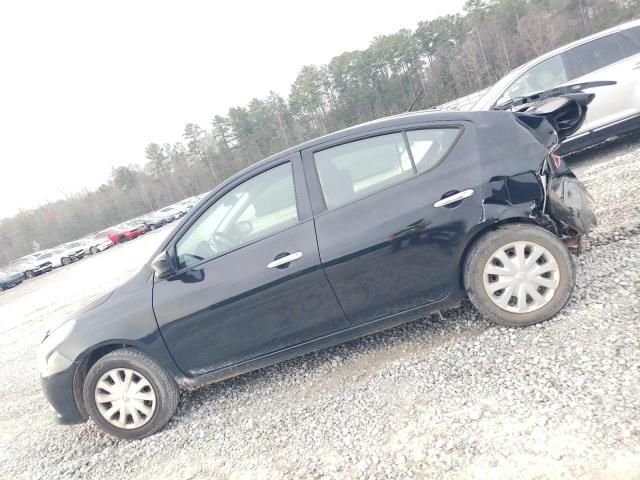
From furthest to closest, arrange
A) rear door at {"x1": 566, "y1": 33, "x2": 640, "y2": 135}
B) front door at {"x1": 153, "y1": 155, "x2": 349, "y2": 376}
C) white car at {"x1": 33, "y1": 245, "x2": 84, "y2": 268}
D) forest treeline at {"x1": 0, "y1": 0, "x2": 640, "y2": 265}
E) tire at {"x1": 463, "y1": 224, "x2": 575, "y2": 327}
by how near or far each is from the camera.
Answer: forest treeline at {"x1": 0, "y1": 0, "x2": 640, "y2": 265} < white car at {"x1": 33, "y1": 245, "x2": 84, "y2": 268} < rear door at {"x1": 566, "y1": 33, "x2": 640, "y2": 135} < front door at {"x1": 153, "y1": 155, "x2": 349, "y2": 376} < tire at {"x1": 463, "y1": 224, "x2": 575, "y2": 327}

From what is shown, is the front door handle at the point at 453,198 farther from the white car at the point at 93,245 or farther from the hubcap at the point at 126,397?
the white car at the point at 93,245

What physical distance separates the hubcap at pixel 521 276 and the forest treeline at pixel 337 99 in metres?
55.3

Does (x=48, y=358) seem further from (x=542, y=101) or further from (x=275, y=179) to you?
(x=542, y=101)

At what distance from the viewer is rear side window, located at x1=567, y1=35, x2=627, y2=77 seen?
20.0 feet

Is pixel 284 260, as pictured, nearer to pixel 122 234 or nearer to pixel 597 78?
pixel 597 78

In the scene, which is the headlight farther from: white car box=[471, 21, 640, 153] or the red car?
the red car

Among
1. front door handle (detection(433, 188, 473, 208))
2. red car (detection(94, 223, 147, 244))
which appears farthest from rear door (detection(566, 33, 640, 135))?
red car (detection(94, 223, 147, 244))

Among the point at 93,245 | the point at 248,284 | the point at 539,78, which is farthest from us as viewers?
the point at 93,245

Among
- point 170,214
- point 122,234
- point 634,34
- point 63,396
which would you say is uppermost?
point 634,34

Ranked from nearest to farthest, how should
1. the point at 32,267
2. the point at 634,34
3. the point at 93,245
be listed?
the point at 634,34, the point at 32,267, the point at 93,245

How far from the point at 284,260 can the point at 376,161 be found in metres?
1.00

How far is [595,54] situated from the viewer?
6199 mm

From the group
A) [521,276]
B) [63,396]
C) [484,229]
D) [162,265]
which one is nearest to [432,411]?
[521,276]

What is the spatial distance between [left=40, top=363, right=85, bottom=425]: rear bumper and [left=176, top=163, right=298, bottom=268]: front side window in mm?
1260
